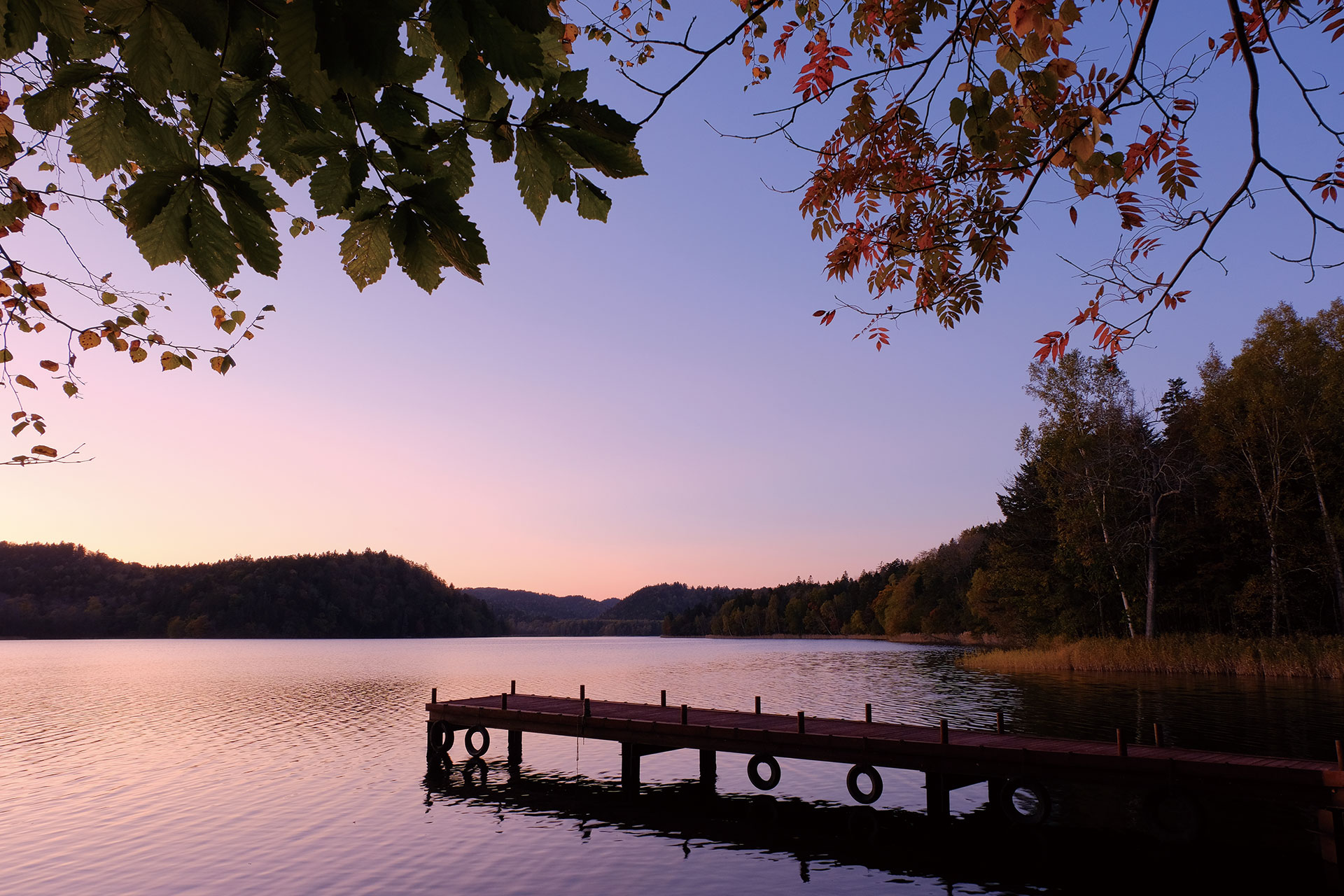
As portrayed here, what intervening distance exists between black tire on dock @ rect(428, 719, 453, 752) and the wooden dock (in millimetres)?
107

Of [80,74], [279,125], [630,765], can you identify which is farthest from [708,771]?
[80,74]

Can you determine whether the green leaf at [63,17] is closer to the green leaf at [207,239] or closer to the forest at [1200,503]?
the green leaf at [207,239]

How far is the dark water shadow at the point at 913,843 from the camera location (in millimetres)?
15453

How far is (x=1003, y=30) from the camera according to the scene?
5.04 metres

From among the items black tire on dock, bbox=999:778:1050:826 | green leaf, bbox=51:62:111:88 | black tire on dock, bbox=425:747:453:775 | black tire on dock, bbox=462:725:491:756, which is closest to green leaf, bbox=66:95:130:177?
green leaf, bbox=51:62:111:88

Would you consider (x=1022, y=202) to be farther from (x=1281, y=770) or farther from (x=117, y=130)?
(x=1281, y=770)

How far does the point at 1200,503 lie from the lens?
49969 millimetres

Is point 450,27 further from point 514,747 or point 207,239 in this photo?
point 514,747

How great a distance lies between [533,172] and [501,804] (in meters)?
24.4

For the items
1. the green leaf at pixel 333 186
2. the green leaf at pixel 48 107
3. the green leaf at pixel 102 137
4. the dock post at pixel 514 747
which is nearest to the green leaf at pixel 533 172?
the green leaf at pixel 333 186

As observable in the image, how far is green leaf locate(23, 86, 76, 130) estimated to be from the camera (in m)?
2.14

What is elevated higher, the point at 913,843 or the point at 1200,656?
the point at 1200,656

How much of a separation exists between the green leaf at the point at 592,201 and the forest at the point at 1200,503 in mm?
40210

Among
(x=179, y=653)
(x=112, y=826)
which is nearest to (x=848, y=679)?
(x=112, y=826)
